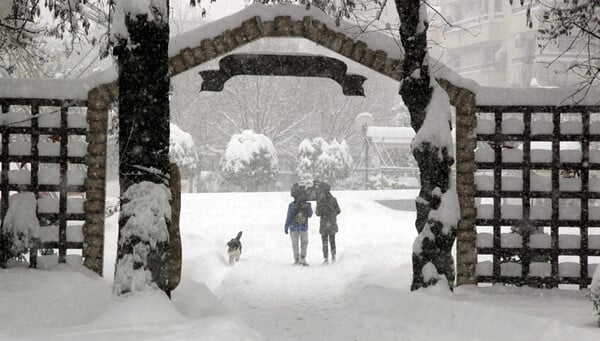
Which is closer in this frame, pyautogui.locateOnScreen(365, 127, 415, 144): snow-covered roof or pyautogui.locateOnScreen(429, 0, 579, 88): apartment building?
pyautogui.locateOnScreen(365, 127, 415, 144): snow-covered roof

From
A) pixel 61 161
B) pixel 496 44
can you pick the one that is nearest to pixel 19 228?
pixel 61 161

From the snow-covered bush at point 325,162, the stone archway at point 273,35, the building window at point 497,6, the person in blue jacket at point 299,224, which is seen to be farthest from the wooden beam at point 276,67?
the building window at point 497,6

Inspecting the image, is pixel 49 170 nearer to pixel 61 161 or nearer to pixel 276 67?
pixel 61 161

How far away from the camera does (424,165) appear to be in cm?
742

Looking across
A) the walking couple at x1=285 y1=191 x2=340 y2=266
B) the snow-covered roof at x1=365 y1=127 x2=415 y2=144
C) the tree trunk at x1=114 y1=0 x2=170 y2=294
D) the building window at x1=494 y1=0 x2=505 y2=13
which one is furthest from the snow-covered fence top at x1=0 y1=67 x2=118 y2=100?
the building window at x1=494 y1=0 x2=505 y2=13

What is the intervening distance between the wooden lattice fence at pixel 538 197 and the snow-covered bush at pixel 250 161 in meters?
18.6

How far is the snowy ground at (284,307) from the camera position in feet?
16.5

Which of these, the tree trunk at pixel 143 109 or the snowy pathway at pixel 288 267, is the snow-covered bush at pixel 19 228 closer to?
the snowy pathway at pixel 288 267

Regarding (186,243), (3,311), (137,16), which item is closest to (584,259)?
(137,16)

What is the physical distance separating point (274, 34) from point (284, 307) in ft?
12.8

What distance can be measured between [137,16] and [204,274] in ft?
22.5

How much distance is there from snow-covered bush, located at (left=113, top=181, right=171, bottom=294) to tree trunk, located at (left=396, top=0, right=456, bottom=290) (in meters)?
3.26

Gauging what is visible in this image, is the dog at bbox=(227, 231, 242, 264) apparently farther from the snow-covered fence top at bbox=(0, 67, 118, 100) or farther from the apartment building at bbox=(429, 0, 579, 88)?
the apartment building at bbox=(429, 0, 579, 88)

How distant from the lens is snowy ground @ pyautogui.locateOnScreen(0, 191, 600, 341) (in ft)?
16.5
